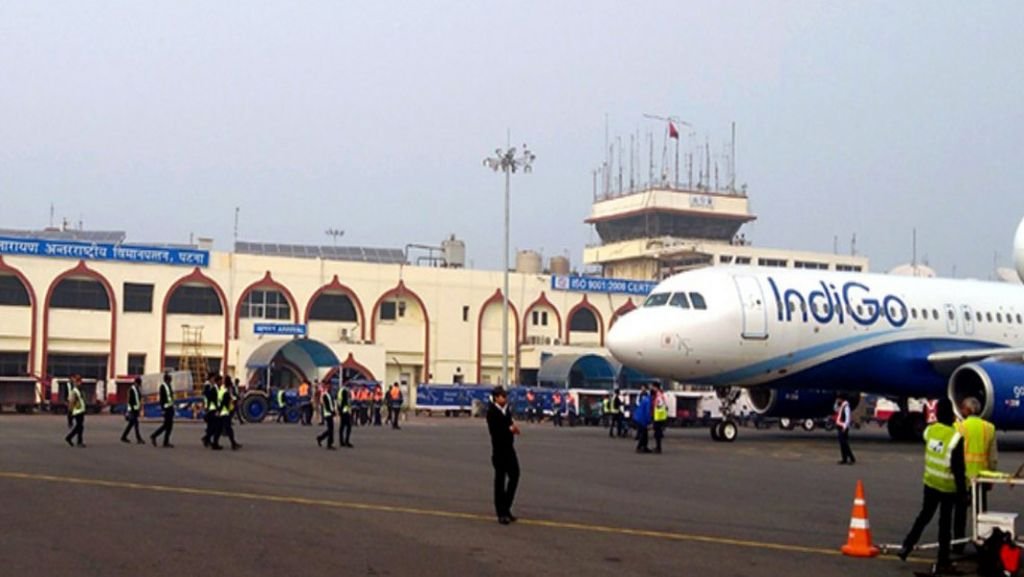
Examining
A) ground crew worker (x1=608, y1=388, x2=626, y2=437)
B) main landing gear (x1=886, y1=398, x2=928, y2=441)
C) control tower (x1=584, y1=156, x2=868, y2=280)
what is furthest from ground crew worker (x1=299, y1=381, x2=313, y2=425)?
control tower (x1=584, y1=156, x2=868, y2=280)

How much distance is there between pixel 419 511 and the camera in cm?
1567

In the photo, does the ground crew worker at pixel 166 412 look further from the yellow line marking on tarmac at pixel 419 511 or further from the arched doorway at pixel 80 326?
the arched doorway at pixel 80 326

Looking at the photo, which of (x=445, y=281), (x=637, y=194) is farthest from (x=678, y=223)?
(x=445, y=281)

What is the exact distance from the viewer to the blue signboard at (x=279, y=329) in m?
58.7

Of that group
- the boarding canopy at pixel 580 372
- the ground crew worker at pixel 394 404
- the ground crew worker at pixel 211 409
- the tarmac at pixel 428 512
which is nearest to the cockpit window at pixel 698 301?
the tarmac at pixel 428 512

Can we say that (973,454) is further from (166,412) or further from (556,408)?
(556,408)

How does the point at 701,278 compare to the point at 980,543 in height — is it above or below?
above

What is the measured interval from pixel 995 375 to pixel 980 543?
18.8 meters

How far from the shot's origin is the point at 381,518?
14.9 m

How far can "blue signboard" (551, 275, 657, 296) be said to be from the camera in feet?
226

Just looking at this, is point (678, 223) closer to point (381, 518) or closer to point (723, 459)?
point (723, 459)

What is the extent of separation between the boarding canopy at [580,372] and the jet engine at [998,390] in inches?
1256

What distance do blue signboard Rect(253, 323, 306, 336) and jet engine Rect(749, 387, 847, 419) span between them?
28.8 m

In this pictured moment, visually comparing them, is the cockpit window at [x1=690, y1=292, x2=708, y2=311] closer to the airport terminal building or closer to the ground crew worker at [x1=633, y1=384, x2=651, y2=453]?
the ground crew worker at [x1=633, y1=384, x2=651, y2=453]
